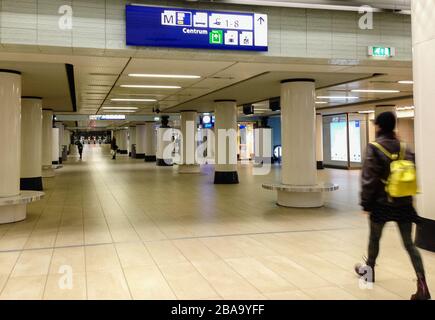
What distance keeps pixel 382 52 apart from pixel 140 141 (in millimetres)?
30256

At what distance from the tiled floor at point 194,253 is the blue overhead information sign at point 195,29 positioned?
3128 millimetres

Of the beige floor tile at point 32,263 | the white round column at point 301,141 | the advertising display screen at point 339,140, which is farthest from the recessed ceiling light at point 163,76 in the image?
the advertising display screen at point 339,140

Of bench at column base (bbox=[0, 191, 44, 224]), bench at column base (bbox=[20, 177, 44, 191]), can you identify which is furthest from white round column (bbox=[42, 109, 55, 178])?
bench at column base (bbox=[0, 191, 44, 224])

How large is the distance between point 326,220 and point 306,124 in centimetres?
262

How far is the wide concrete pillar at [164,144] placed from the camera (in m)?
26.3

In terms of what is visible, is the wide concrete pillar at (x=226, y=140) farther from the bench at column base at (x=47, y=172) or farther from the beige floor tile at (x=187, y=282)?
the beige floor tile at (x=187, y=282)

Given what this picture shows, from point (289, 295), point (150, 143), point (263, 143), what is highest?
point (150, 143)

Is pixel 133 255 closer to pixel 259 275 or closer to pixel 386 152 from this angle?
pixel 259 275

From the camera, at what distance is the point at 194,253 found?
568cm

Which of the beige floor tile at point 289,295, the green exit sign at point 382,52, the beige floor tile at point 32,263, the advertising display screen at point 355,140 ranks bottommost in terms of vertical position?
the beige floor tile at point 289,295

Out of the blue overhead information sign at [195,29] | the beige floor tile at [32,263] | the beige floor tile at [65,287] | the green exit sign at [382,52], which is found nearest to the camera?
the beige floor tile at [65,287]

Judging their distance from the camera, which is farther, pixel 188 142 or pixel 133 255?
pixel 188 142

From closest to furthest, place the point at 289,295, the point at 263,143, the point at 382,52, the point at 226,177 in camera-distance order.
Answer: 1. the point at 289,295
2. the point at 382,52
3. the point at 226,177
4. the point at 263,143

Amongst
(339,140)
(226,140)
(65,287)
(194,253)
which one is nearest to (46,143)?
(226,140)
